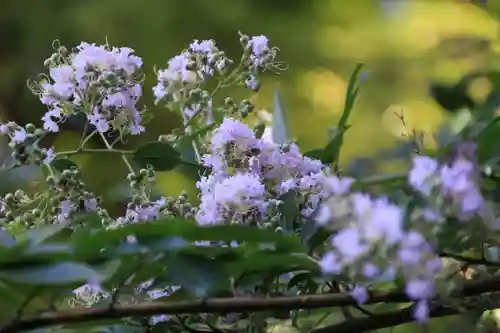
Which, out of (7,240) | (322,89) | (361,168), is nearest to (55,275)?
(7,240)

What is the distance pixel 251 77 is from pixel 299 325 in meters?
0.18

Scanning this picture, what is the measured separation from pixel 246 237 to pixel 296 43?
1549 millimetres

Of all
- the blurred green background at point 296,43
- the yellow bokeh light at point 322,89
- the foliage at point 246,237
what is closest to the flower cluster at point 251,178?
the foliage at point 246,237

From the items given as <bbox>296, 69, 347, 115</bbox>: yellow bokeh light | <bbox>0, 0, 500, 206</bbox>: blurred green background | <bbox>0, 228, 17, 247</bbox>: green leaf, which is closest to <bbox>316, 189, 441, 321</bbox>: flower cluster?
<bbox>0, 228, 17, 247</bbox>: green leaf

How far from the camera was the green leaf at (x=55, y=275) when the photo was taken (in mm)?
227

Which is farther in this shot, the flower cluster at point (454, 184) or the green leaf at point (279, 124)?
the green leaf at point (279, 124)

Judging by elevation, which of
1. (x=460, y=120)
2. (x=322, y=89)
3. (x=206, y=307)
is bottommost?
(x=206, y=307)

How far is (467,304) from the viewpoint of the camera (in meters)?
0.26

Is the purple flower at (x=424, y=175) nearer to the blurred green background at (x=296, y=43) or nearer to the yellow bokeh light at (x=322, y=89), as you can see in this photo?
the blurred green background at (x=296, y=43)

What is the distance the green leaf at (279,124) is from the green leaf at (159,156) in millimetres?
60

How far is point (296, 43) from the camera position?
1.75 meters

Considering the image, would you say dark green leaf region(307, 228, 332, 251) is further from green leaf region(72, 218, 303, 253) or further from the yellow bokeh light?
the yellow bokeh light

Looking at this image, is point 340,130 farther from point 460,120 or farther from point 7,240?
point 7,240

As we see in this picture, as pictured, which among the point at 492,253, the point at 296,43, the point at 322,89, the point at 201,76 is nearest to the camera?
the point at 492,253
